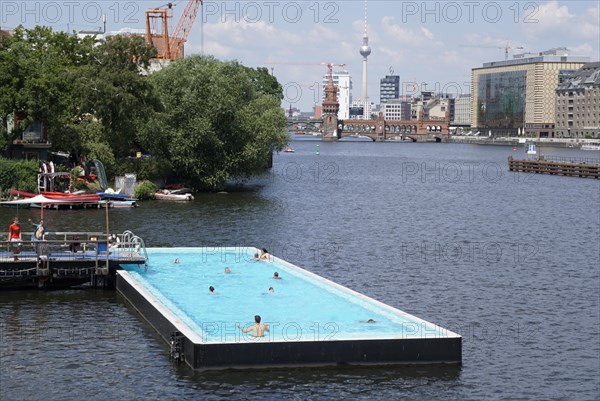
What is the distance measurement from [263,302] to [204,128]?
175ft

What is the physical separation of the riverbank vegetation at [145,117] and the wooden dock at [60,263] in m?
41.9

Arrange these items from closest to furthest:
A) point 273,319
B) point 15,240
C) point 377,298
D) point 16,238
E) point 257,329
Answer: point 257,329
point 273,319
point 377,298
point 15,240
point 16,238

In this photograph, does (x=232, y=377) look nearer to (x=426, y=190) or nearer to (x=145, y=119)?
(x=145, y=119)

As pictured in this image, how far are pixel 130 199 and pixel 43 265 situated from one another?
39.6m

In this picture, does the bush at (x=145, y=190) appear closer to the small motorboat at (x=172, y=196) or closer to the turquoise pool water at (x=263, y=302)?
the small motorboat at (x=172, y=196)

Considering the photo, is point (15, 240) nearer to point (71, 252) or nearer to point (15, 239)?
point (15, 239)

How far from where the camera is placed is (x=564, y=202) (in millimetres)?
109375

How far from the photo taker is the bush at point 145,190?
287 feet

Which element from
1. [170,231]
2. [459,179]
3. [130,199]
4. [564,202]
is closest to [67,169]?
[130,199]

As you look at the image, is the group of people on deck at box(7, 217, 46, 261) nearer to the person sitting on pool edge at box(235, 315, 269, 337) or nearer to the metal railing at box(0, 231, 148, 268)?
the metal railing at box(0, 231, 148, 268)

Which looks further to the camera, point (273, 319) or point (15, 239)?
point (15, 239)

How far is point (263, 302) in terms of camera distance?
38.9m

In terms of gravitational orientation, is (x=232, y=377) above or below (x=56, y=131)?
below

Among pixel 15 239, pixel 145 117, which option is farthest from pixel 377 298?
pixel 145 117
